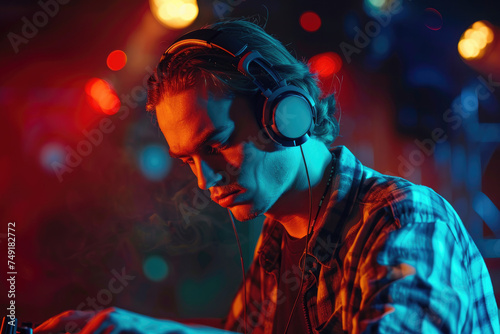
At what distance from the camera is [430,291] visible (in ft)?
2.29

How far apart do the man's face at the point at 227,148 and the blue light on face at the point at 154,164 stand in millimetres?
1588

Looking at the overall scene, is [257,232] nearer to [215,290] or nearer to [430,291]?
[215,290]

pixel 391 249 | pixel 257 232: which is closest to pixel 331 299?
pixel 391 249

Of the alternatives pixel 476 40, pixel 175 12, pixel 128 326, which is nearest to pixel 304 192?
pixel 128 326

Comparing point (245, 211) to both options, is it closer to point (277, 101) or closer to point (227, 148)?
point (227, 148)

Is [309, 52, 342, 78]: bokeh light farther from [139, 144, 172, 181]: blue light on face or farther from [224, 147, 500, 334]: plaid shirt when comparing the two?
[224, 147, 500, 334]: plaid shirt

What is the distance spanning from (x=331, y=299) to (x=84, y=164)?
2110 mm

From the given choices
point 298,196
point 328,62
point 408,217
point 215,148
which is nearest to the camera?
point 408,217

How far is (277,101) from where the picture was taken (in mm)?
1026

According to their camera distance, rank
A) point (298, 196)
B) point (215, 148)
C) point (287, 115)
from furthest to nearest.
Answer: point (298, 196) → point (215, 148) → point (287, 115)

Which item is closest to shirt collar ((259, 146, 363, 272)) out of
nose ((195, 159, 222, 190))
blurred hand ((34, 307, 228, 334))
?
nose ((195, 159, 222, 190))

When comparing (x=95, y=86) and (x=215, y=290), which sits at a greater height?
(x=95, y=86)

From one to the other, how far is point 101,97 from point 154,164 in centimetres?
58

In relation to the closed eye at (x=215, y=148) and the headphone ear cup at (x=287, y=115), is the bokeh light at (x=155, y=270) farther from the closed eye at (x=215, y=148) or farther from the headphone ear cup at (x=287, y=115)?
the headphone ear cup at (x=287, y=115)
